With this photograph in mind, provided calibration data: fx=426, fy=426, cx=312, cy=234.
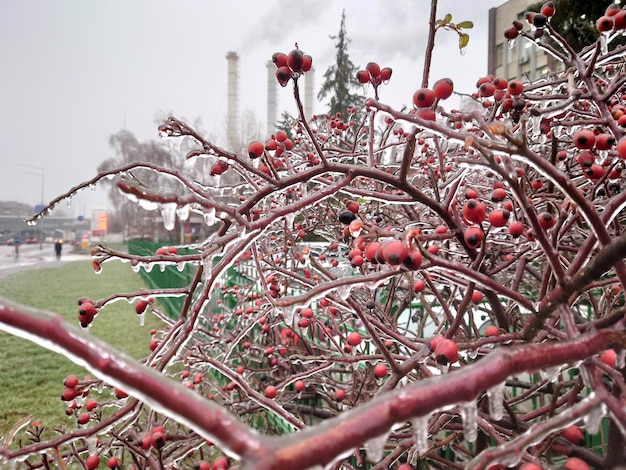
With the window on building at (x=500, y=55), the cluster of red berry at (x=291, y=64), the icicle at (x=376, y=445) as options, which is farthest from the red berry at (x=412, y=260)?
the window on building at (x=500, y=55)

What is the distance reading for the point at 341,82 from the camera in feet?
84.1

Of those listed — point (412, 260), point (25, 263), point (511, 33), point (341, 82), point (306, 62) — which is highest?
point (341, 82)

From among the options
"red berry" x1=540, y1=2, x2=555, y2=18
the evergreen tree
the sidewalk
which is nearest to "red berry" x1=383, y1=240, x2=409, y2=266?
"red berry" x1=540, y1=2, x2=555, y2=18

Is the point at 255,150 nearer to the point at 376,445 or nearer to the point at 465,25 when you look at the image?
the point at 465,25

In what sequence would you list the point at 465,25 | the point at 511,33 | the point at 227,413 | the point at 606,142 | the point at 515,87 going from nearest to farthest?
1. the point at 227,413
2. the point at 606,142
3. the point at 465,25
4. the point at 515,87
5. the point at 511,33

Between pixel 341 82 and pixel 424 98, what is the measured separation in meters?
26.3

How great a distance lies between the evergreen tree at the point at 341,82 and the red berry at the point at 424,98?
24.8m

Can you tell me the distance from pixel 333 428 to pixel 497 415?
341 mm

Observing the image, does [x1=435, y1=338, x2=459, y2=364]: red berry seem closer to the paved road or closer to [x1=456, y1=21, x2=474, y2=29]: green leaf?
[x1=456, y1=21, x2=474, y2=29]: green leaf

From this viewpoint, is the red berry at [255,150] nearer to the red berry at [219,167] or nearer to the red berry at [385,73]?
the red berry at [219,167]

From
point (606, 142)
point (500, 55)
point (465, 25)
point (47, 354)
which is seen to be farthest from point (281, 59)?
point (500, 55)

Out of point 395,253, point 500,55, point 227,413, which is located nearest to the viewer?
point 227,413

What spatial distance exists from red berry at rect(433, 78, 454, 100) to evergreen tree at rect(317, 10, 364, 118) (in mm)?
24767

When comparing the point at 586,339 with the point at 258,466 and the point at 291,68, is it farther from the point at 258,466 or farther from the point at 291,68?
the point at 291,68
